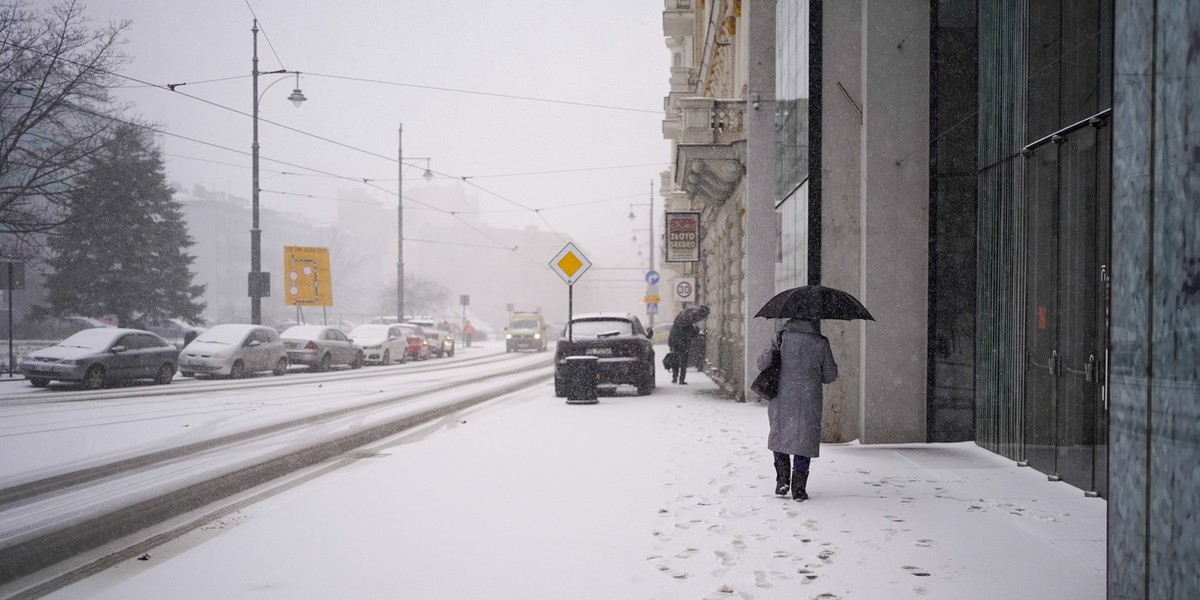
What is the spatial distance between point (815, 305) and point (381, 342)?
27001 mm

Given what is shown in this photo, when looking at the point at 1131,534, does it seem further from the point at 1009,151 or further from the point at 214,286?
the point at 214,286

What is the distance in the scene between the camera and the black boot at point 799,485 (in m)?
6.64

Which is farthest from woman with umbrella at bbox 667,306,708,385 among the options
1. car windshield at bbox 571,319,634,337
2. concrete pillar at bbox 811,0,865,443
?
concrete pillar at bbox 811,0,865,443

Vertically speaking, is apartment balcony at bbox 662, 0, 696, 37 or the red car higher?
apartment balcony at bbox 662, 0, 696, 37

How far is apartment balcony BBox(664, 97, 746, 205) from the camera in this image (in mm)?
15914

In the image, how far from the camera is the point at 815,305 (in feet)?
22.1

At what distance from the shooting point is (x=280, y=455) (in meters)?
9.11

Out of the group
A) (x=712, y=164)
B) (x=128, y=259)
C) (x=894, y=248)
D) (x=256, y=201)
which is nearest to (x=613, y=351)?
(x=712, y=164)

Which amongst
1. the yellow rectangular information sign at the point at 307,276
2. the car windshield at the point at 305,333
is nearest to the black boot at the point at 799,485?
the car windshield at the point at 305,333

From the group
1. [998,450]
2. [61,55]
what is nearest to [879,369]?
[998,450]

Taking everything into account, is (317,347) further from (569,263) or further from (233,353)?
(569,263)

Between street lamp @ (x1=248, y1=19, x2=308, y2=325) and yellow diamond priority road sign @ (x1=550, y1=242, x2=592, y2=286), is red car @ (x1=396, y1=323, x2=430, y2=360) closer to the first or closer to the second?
street lamp @ (x1=248, y1=19, x2=308, y2=325)

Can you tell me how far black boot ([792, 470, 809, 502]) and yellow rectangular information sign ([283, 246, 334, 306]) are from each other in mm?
33229

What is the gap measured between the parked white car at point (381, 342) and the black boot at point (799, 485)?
25.2 m
